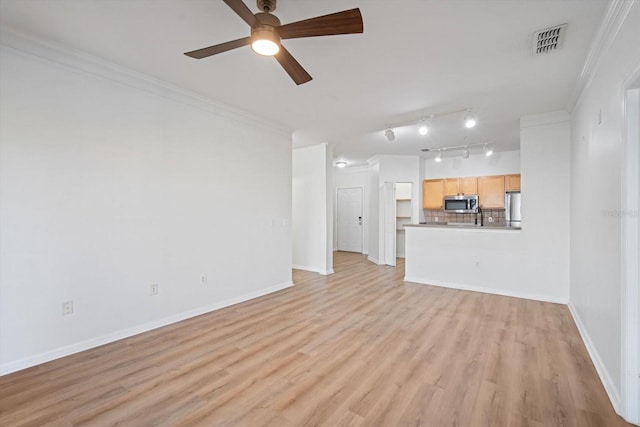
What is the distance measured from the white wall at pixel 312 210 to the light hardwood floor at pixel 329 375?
238 cm

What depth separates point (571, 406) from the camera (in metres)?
1.96

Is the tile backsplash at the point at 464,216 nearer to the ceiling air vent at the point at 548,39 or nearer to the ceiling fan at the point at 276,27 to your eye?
the ceiling air vent at the point at 548,39

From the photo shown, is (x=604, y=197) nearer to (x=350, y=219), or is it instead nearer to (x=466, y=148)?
(x=466, y=148)

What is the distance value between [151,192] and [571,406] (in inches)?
163

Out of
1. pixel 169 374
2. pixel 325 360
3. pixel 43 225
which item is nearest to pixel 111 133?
pixel 43 225

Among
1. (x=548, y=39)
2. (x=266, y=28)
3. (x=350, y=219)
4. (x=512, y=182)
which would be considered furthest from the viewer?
(x=350, y=219)

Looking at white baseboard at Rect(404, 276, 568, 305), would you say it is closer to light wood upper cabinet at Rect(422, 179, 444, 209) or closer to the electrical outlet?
light wood upper cabinet at Rect(422, 179, 444, 209)

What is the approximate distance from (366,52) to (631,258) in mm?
2461

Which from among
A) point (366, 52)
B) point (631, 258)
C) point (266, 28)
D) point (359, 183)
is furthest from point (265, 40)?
point (359, 183)

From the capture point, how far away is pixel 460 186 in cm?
711

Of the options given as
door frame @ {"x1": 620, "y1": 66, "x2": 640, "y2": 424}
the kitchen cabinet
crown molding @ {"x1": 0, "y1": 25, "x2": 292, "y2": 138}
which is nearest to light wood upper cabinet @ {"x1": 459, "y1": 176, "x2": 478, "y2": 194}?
the kitchen cabinet

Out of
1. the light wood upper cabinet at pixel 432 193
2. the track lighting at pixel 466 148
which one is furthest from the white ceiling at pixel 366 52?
the light wood upper cabinet at pixel 432 193

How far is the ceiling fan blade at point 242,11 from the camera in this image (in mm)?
1605

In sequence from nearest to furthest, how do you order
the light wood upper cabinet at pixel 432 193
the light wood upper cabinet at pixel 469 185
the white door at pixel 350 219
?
the light wood upper cabinet at pixel 469 185 → the light wood upper cabinet at pixel 432 193 → the white door at pixel 350 219
